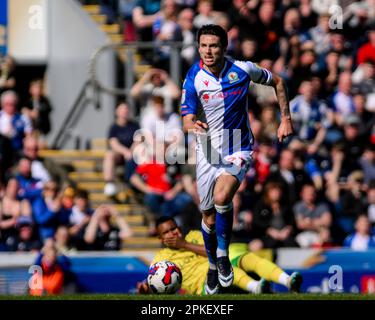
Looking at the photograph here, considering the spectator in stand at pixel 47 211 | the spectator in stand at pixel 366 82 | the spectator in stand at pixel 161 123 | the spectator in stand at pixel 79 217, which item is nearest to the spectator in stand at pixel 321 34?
the spectator in stand at pixel 366 82

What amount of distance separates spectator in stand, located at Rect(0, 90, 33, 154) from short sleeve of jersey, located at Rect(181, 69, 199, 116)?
7.21 meters

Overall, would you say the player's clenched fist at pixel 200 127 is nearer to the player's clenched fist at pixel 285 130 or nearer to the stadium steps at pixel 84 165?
the player's clenched fist at pixel 285 130

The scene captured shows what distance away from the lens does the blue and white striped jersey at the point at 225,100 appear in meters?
12.7

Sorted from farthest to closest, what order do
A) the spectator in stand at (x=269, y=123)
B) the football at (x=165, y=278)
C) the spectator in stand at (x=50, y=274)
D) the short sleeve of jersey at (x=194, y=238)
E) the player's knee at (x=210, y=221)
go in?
the spectator in stand at (x=269, y=123) < the spectator in stand at (x=50, y=274) < the short sleeve of jersey at (x=194, y=238) < the football at (x=165, y=278) < the player's knee at (x=210, y=221)

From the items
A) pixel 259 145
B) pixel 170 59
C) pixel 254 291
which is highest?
pixel 170 59

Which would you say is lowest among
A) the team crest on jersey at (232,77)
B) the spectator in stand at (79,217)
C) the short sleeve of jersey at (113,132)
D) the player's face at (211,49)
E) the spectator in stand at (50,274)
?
the spectator in stand at (50,274)

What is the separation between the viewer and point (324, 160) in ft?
63.0

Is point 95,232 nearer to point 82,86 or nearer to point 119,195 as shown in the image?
point 119,195

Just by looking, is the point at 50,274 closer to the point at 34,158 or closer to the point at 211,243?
the point at 34,158

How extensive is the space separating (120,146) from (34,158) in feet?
4.05

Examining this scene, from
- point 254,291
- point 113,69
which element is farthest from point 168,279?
point 113,69

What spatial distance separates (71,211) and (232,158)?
240 inches

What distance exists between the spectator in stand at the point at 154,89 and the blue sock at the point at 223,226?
6508mm
